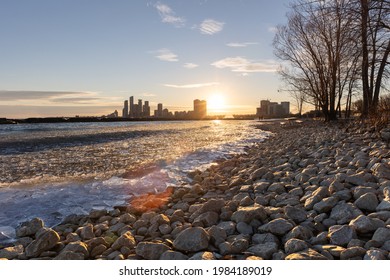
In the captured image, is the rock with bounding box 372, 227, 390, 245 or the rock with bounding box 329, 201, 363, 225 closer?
the rock with bounding box 372, 227, 390, 245

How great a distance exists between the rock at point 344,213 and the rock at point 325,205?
3.7 inches

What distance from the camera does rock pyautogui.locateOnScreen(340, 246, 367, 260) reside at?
8.43ft

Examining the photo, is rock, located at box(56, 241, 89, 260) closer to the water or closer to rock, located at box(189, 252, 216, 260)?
rock, located at box(189, 252, 216, 260)

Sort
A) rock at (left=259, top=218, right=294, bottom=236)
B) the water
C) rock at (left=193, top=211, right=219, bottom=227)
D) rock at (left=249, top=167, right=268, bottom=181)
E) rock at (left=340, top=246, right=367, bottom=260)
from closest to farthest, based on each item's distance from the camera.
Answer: rock at (left=340, top=246, right=367, bottom=260)
rock at (left=259, top=218, right=294, bottom=236)
rock at (left=193, top=211, right=219, bottom=227)
the water
rock at (left=249, top=167, right=268, bottom=181)

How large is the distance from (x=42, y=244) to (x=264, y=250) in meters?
2.24

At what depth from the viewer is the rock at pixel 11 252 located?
310 cm

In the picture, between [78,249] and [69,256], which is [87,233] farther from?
[69,256]

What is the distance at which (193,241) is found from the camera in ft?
9.78

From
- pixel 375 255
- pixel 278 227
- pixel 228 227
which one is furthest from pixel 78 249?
pixel 375 255

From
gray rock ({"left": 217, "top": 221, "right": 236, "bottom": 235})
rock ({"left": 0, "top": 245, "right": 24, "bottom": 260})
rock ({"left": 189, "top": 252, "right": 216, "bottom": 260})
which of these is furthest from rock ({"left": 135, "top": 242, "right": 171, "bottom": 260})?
rock ({"left": 0, "top": 245, "right": 24, "bottom": 260})

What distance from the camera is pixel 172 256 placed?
280cm

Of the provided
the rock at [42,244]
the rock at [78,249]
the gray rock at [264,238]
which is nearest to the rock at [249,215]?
the gray rock at [264,238]

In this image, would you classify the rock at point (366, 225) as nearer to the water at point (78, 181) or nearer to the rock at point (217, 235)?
the rock at point (217, 235)

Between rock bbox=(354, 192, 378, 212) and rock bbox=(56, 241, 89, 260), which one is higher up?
rock bbox=(354, 192, 378, 212)
